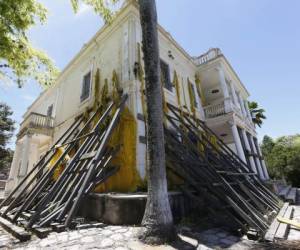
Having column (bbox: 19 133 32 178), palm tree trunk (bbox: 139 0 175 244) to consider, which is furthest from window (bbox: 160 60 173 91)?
column (bbox: 19 133 32 178)

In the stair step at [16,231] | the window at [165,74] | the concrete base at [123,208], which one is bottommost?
the stair step at [16,231]

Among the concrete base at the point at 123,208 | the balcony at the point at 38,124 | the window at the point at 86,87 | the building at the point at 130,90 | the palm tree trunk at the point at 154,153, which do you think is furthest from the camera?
the balcony at the point at 38,124

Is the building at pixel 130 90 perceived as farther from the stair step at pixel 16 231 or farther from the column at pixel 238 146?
the stair step at pixel 16 231

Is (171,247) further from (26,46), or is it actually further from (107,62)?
(107,62)

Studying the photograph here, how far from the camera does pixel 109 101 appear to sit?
9.77m

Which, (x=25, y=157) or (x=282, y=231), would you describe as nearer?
(x=282, y=231)

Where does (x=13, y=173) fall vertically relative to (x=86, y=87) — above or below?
below

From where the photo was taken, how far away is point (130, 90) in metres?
8.66

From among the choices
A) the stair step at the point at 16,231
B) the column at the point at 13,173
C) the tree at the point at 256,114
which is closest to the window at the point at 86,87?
the column at the point at 13,173

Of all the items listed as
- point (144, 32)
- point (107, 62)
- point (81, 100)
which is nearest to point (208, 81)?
point (107, 62)

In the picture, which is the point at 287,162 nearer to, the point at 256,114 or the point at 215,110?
the point at 256,114

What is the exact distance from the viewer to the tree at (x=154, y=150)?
12.1 feet

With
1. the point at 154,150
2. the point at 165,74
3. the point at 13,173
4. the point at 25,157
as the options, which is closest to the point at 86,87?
the point at 165,74

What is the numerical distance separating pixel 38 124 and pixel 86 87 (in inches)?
180
